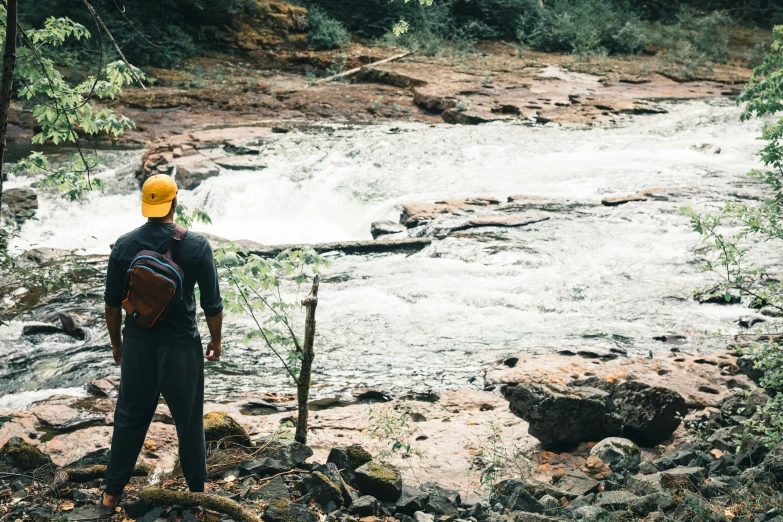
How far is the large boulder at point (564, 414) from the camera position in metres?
5.61

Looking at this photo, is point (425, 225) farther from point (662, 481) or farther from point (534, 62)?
point (534, 62)

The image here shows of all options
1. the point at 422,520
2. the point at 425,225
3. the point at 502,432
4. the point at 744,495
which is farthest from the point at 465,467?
the point at 425,225

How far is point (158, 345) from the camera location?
3.53 m

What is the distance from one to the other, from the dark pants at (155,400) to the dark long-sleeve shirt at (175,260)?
6 centimetres

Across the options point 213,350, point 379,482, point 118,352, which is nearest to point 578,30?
point 379,482

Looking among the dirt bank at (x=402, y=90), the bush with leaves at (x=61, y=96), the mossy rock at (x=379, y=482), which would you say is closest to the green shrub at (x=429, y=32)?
the dirt bank at (x=402, y=90)

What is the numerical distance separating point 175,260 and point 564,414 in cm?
343

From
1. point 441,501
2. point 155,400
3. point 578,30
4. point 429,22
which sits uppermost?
point 578,30

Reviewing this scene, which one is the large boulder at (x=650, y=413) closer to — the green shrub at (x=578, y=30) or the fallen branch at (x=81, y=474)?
the fallen branch at (x=81, y=474)

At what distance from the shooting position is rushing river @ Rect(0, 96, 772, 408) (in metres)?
7.63

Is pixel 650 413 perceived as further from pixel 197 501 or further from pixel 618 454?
pixel 197 501

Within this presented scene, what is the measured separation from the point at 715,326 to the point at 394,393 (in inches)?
156

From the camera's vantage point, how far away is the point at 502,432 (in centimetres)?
596

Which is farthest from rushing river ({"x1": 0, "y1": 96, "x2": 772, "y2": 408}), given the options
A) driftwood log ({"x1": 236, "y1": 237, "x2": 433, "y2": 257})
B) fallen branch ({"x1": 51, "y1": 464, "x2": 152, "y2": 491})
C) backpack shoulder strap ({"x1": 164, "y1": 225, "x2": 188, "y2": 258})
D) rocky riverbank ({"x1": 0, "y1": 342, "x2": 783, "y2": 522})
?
backpack shoulder strap ({"x1": 164, "y1": 225, "x2": 188, "y2": 258})
